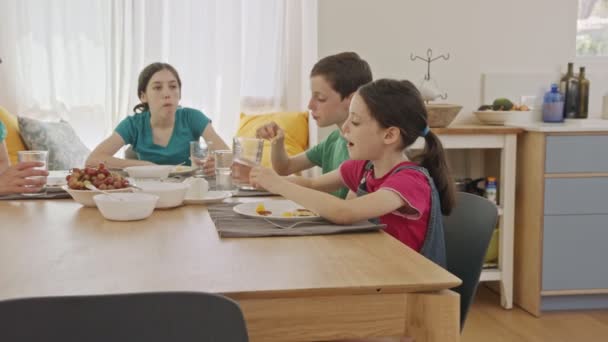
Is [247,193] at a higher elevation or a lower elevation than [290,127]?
lower

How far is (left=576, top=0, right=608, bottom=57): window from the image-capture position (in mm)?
3895

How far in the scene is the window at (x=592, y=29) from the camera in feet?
12.8

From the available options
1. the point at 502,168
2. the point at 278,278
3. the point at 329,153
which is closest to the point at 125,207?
the point at 278,278

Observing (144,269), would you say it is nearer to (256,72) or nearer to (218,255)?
(218,255)

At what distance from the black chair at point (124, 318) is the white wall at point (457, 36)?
2860 mm

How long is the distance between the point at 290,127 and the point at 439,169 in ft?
7.27

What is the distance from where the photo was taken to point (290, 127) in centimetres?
386

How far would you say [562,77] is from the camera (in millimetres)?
3666

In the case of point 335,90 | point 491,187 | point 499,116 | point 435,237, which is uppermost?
point 335,90

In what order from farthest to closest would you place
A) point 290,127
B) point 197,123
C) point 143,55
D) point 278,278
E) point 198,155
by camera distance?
point 143,55, point 290,127, point 197,123, point 198,155, point 278,278

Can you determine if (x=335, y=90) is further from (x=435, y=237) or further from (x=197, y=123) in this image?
(x=197, y=123)

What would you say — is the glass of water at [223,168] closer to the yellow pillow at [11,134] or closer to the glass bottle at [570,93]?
the yellow pillow at [11,134]

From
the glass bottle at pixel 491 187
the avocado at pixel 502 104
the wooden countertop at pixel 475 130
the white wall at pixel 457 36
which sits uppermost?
the white wall at pixel 457 36

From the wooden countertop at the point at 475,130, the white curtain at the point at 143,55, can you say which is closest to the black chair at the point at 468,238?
the wooden countertop at the point at 475,130
